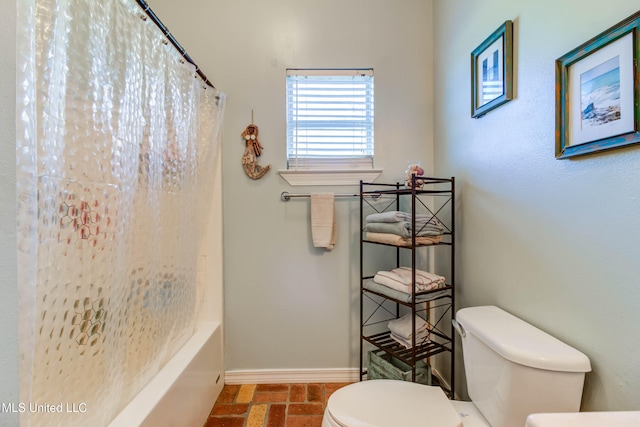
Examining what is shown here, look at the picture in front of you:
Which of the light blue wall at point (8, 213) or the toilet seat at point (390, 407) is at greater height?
the light blue wall at point (8, 213)

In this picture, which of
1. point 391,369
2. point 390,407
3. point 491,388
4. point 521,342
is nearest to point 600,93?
point 521,342

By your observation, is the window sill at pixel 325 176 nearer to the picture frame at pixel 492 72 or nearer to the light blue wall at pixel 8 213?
the picture frame at pixel 492 72

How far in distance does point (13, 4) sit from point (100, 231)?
0.57m

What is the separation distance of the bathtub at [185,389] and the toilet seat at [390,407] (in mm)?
609

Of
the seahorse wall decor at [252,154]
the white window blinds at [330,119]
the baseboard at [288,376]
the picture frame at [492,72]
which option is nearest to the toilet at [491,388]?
the baseboard at [288,376]

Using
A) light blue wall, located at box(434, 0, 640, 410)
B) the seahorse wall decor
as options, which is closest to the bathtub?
the seahorse wall decor

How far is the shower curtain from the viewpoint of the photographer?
0.64 m

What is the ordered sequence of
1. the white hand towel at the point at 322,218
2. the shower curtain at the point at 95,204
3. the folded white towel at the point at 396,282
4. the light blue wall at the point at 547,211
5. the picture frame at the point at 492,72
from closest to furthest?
the shower curtain at the point at 95,204
the light blue wall at the point at 547,211
the picture frame at the point at 492,72
the folded white towel at the point at 396,282
the white hand towel at the point at 322,218

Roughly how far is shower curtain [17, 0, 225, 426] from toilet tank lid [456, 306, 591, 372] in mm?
1223

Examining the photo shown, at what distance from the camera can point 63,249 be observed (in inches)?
28.6

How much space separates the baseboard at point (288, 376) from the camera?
1.82 m

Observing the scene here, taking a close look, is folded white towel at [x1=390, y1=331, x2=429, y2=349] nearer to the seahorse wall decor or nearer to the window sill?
the window sill

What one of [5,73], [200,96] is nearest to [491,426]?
[5,73]

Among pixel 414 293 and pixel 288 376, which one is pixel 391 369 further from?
pixel 288 376
